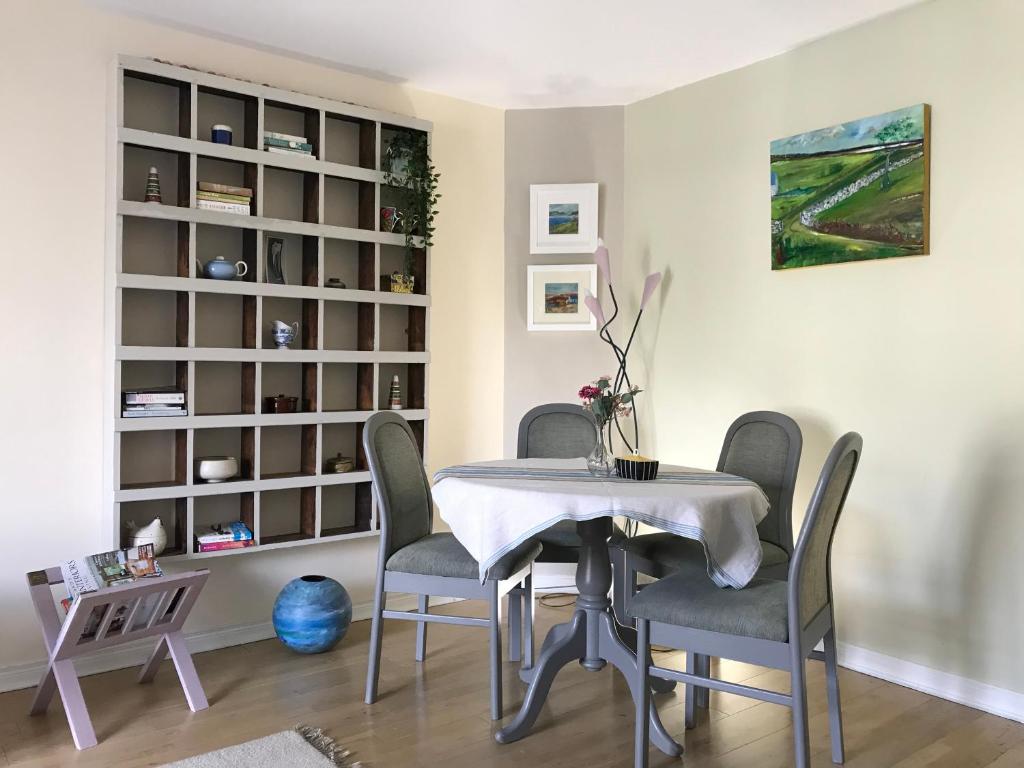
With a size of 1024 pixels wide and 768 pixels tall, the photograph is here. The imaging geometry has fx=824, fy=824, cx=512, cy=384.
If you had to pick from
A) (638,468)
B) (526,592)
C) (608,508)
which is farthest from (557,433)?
(608,508)

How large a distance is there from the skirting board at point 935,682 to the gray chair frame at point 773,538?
1.94 ft

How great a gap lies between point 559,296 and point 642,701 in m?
2.48

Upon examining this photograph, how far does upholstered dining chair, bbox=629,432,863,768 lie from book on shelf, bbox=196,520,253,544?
6.02 feet

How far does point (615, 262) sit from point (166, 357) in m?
2.31

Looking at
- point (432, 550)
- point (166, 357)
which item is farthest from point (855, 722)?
point (166, 357)

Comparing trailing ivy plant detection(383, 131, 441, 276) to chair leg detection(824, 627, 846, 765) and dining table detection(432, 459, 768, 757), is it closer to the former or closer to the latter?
dining table detection(432, 459, 768, 757)

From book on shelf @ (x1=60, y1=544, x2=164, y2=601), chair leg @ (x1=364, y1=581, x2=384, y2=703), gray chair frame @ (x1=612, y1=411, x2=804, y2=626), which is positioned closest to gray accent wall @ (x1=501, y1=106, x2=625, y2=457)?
gray chair frame @ (x1=612, y1=411, x2=804, y2=626)

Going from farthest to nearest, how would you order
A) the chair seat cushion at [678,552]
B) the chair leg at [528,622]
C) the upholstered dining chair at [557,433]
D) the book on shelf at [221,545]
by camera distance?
the upholstered dining chair at [557,433], the book on shelf at [221,545], the chair leg at [528,622], the chair seat cushion at [678,552]

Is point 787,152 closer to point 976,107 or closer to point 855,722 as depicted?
point 976,107

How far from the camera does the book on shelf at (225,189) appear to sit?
3.40 meters

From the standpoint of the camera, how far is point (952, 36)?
120 inches

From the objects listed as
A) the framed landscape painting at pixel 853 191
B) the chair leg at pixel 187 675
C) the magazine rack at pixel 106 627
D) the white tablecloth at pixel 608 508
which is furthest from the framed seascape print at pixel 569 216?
the chair leg at pixel 187 675

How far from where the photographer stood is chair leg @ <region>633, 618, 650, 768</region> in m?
2.28

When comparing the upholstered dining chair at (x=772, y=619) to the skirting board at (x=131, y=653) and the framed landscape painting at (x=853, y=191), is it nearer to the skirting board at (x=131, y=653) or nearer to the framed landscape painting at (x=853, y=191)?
the framed landscape painting at (x=853, y=191)
